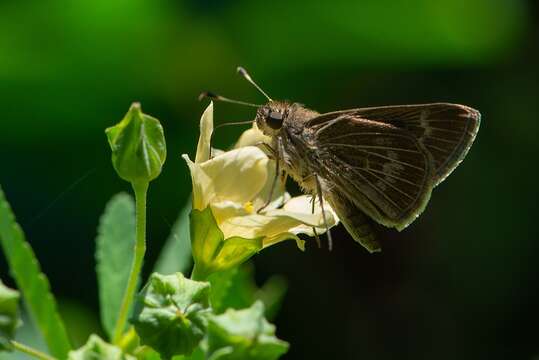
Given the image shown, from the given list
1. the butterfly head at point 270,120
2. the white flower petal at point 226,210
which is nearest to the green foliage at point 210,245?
the white flower petal at point 226,210

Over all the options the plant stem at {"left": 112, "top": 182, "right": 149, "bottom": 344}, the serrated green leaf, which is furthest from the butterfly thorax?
the serrated green leaf

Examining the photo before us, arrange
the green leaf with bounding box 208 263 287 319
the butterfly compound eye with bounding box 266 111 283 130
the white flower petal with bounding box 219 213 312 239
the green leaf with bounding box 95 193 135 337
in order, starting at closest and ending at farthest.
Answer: the white flower petal with bounding box 219 213 312 239 < the green leaf with bounding box 208 263 287 319 < the green leaf with bounding box 95 193 135 337 < the butterfly compound eye with bounding box 266 111 283 130

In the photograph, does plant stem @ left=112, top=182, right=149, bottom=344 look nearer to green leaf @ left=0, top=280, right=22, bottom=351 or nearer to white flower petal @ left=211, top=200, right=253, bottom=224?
white flower petal @ left=211, top=200, right=253, bottom=224

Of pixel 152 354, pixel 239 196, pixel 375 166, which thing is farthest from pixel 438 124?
pixel 152 354

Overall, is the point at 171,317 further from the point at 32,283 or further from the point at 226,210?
the point at 32,283

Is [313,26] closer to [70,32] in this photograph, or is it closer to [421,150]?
[70,32]

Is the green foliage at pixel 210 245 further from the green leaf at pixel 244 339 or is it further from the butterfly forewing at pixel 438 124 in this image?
the butterfly forewing at pixel 438 124
